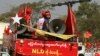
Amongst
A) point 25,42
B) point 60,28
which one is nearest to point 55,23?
point 60,28

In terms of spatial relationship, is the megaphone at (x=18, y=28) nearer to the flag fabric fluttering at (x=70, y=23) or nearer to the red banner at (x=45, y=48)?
the red banner at (x=45, y=48)

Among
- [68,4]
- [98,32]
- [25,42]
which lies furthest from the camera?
[98,32]

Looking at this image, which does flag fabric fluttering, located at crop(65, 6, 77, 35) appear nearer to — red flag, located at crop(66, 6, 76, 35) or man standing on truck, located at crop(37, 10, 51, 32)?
red flag, located at crop(66, 6, 76, 35)

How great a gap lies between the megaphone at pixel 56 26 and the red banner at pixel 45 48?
1.54 feet

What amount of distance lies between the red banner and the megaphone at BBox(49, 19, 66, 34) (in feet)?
1.54

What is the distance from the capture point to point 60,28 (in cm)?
1214

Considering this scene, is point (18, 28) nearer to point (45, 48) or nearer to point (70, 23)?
point (45, 48)

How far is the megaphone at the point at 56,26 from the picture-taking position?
12.2 metres

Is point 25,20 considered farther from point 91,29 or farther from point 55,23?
point 91,29

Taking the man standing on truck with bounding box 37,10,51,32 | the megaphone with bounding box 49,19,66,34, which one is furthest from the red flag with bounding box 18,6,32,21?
the megaphone with bounding box 49,19,66,34

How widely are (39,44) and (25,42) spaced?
367 millimetres

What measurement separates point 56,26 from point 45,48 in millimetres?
859

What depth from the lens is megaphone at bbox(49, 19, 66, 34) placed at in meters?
12.2

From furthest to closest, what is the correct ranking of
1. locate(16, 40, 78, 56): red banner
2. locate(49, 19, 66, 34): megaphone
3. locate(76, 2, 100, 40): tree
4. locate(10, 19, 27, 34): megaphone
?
locate(76, 2, 100, 40): tree < locate(49, 19, 66, 34): megaphone < locate(10, 19, 27, 34): megaphone < locate(16, 40, 78, 56): red banner
